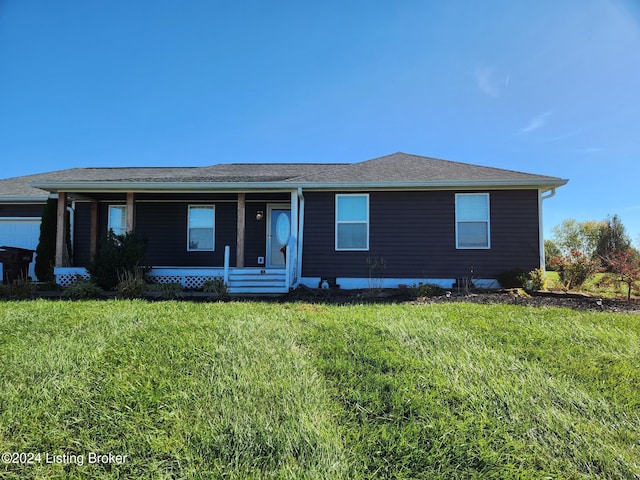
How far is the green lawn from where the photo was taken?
71.2 inches

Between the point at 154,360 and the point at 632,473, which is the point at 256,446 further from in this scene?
the point at 632,473

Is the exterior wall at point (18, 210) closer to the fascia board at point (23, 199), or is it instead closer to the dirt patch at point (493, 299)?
the fascia board at point (23, 199)

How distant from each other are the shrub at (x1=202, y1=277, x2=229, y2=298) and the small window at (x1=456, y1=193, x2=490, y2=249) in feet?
21.0

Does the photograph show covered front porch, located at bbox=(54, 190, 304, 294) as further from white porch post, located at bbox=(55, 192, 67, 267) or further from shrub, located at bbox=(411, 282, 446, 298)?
shrub, located at bbox=(411, 282, 446, 298)

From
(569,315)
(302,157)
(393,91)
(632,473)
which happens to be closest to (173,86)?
(302,157)

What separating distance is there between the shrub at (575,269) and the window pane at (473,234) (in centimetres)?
207

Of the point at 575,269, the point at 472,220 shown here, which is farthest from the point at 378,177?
the point at 575,269

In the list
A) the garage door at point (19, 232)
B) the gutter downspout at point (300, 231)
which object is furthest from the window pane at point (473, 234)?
the garage door at point (19, 232)

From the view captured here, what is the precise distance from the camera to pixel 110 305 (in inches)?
218

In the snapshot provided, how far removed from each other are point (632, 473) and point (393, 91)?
1053cm

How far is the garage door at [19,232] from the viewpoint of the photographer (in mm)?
11273

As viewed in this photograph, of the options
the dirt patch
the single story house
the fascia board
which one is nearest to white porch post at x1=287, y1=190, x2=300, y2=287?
the single story house

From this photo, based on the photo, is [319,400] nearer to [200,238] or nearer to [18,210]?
[200,238]

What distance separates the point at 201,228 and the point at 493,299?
8630 millimetres
